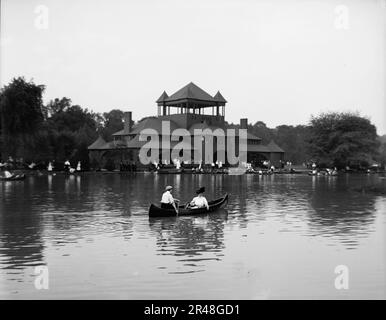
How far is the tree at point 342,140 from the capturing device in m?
79.8

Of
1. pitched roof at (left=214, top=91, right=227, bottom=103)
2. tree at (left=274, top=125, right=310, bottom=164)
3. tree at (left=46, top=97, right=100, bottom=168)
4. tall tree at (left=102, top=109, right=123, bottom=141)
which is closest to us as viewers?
tree at (left=46, top=97, right=100, bottom=168)

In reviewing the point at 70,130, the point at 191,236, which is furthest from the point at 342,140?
the point at 191,236

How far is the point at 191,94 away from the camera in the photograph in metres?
86.2

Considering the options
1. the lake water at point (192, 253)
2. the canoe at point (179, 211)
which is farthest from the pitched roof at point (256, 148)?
the canoe at point (179, 211)

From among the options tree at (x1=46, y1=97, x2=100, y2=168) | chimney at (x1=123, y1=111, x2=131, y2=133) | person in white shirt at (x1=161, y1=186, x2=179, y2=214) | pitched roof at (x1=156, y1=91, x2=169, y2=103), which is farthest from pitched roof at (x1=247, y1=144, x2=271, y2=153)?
person in white shirt at (x1=161, y1=186, x2=179, y2=214)

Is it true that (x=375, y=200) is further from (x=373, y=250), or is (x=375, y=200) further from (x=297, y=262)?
(x=297, y=262)

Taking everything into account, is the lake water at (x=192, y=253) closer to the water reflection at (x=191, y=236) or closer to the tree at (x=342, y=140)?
the water reflection at (x=191, y=236)

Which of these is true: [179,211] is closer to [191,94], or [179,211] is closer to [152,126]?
[152,126]

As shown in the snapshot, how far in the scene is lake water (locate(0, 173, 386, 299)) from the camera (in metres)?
10.6

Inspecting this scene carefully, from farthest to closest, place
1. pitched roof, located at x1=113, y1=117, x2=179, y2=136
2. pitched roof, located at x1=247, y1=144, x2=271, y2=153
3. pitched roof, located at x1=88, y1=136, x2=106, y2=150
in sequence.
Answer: pitched roof, located at x1=247, y1=144, x2=271, y2=153, pitched roof, located at x1=113, y1=117, x2=179, y2=136, pitched roof, located at x1=88, y1=136, x2=106, y2=150

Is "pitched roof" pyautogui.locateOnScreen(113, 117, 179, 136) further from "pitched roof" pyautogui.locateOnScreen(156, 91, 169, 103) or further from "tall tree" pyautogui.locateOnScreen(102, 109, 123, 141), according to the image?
"tall tree" pyautogui.locateOnScreen(102, 109, 123, 141)

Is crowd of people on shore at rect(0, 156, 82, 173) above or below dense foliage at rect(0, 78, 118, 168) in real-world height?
below

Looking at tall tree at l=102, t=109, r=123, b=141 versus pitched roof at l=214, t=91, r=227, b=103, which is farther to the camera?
tall tree at l=102, t=109, r=123, b=141
